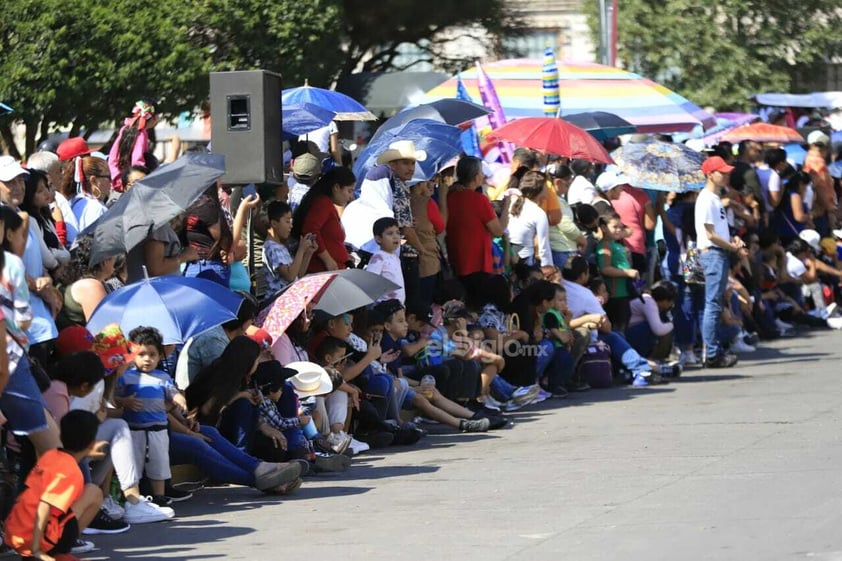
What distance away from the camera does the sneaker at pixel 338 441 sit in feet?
38.9

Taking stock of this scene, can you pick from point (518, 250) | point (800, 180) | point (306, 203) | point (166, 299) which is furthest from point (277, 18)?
point (166, 299)

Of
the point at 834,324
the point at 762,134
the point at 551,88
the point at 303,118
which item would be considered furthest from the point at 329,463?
the point at 762,134

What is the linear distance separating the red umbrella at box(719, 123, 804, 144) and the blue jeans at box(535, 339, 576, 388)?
356 inches

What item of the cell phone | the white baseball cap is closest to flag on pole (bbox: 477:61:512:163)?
the cell phone

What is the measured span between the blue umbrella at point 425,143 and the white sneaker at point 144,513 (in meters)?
5.60

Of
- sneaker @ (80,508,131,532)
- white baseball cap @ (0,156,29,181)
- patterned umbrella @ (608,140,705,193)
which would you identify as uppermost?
white baseball cap @ (0,156,29,181)

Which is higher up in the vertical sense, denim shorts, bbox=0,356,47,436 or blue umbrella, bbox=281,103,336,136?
blue umbrella, bbox=281,103,336,136

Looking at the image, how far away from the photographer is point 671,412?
13.9 m

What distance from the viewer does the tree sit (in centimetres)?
3766

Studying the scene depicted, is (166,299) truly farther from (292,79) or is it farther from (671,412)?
(292,79)

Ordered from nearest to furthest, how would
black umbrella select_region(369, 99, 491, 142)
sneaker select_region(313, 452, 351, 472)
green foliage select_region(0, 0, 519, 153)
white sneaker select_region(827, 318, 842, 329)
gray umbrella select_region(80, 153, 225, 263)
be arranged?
1. gray umbrella select_region(80, 153, 225, 263)
2. sneaker select_region(313, 452, 351, 472)
3. black umbrella select_region(369, 99, 491, 142)
4. white sneaker select_region(827, 318, 842, 329)
5. green foliage select_region(0, 0, 519, 153)

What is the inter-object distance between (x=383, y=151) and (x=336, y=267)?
1927 mm

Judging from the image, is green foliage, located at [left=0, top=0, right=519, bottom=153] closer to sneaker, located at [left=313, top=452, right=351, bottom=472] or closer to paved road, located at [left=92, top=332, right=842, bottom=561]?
paved road, located at [left=92, top=332, right=842, bottom=561]

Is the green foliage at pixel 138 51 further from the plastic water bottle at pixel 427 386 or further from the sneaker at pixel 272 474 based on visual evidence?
the sneaker at pixel 272 474
